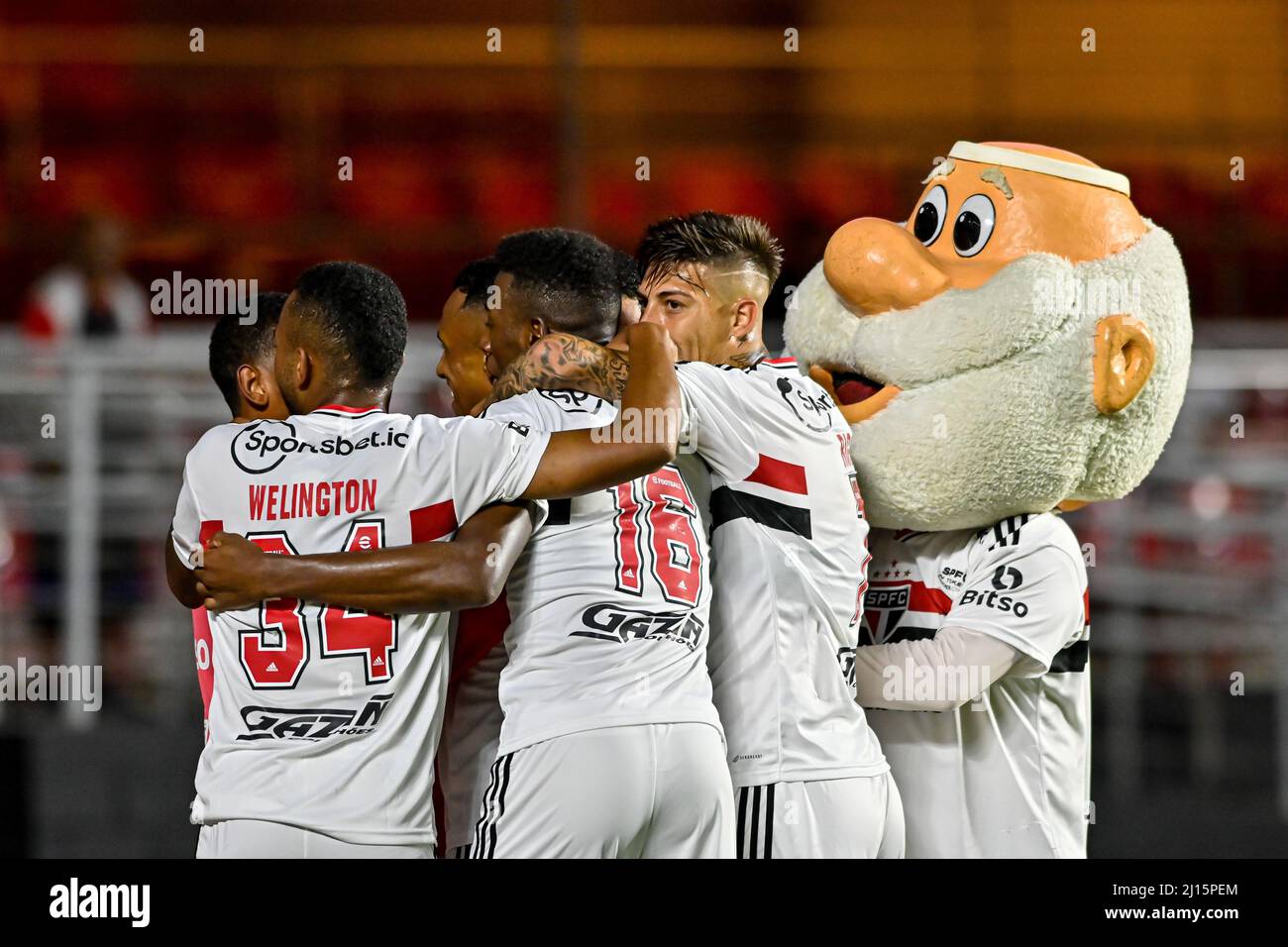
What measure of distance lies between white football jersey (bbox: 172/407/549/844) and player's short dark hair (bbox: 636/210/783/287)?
0.54 metres

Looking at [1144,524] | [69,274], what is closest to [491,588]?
[1144,524]

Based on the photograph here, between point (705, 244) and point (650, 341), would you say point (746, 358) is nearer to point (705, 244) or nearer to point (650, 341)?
point (705, 244)

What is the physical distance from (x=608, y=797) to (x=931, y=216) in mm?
1280

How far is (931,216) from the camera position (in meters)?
2.86

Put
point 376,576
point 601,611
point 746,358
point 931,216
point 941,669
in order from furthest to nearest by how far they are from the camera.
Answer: point 931,216 → point 746,358 → point 941,669 → point 601,611 → point 376,576

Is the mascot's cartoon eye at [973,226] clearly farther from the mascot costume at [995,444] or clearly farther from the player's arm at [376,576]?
the player's arm at [376,576]

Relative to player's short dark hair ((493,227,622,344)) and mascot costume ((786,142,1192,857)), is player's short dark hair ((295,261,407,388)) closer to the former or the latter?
player's short dark hair ((493,227,622,344))

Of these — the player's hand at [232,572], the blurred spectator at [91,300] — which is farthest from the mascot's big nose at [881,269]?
the blurred spectator at [91,300]

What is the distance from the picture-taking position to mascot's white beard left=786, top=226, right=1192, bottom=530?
264 centimetres

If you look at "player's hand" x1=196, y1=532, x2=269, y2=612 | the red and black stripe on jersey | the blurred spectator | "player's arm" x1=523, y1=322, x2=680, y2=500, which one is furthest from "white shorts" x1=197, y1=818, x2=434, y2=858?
the blurred spectator

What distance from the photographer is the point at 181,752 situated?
481 centimetres

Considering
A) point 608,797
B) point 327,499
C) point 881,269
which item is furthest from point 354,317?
point 881,269

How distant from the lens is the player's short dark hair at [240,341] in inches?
103
